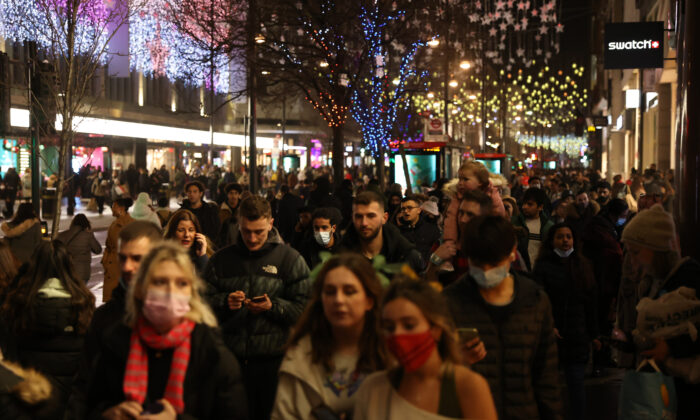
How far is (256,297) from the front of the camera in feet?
19.0

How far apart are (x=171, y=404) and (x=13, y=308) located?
2.53 meters

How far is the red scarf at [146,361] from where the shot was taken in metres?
3.66

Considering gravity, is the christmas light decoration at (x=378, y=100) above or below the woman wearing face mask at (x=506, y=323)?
above

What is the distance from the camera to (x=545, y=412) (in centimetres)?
449

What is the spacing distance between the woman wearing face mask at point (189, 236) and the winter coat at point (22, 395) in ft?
11.2

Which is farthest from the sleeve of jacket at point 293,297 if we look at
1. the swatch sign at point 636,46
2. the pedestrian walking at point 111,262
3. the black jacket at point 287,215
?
the swatch sign at point 636,46

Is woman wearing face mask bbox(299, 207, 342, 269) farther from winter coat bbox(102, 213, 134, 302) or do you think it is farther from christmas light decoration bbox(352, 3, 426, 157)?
christmas light decoration bbox(352, 3, 426, 157)

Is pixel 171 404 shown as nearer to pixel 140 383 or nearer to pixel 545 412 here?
pixel 140 383

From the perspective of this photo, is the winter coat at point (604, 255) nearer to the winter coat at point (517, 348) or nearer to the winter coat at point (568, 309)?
the winter coat at point (568, 309)

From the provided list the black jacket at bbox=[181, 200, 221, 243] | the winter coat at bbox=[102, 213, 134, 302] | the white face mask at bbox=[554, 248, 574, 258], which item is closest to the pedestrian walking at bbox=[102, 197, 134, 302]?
the winter coat at bbox=[102, 213, 134, 302]

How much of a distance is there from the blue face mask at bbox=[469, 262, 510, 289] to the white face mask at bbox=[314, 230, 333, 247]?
166 inches

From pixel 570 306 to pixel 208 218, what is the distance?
6505 mm

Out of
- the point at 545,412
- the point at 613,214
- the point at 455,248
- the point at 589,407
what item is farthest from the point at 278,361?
the point at 613,214

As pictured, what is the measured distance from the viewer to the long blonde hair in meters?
3.82
